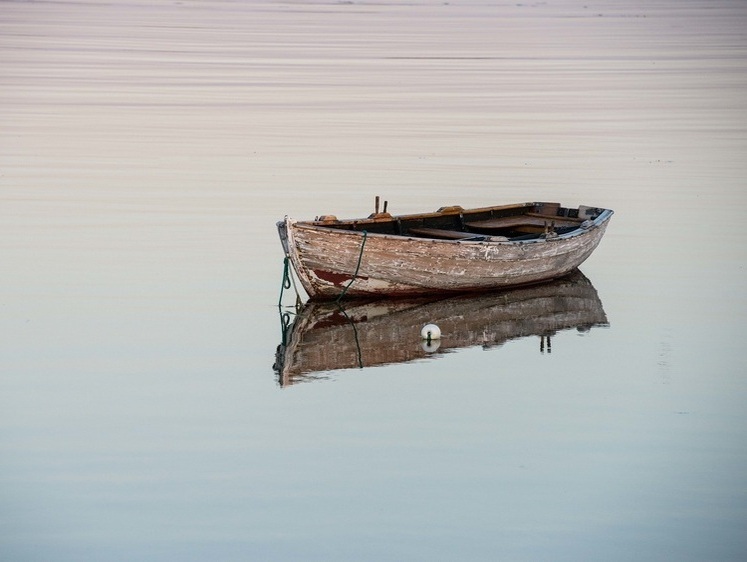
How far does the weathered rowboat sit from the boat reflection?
181 mm

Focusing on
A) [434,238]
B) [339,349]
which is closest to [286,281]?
[434,238]

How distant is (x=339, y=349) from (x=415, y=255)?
76.8 inches

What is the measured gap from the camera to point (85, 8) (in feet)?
275

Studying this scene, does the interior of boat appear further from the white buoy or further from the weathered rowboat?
the white buoy

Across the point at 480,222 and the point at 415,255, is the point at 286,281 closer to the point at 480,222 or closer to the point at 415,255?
the point at 415,255

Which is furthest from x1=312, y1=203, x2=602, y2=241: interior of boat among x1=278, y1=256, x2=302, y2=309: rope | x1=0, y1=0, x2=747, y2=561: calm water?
x1=0, y1=0, x2=747, y2=561: calm water

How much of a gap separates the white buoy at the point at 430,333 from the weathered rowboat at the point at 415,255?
1.39 metres

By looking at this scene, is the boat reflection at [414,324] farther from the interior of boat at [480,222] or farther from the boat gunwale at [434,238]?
the interior of boat at [480,222]

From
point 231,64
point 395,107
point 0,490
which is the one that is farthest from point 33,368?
point 231,64

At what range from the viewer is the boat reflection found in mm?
12234

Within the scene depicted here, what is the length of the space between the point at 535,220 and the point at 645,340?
147 inches

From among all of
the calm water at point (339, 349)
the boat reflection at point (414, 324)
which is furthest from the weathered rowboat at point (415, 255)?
the calm water at point (339, 349)

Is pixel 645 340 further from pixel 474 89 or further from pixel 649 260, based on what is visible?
pixel 474 89

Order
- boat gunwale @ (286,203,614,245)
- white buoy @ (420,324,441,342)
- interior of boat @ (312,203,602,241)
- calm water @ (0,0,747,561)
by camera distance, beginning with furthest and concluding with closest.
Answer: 1. interior of boat @ (312,203,602,241)
2. boat gunwale @ (286,203,614,245)
3. white buoy @ (420,324,441,342)
4. calm water @ (0,0,747,561)
